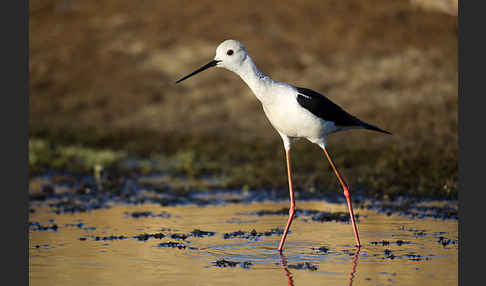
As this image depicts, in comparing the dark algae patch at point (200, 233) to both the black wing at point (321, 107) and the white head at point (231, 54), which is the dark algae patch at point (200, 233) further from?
the white head at point (231, 54)

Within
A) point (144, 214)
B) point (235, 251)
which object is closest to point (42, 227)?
point (144, 214)

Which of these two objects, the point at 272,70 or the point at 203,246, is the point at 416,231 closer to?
the point at 203,246

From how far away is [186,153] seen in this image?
50.3 feet

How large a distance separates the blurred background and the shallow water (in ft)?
6.84

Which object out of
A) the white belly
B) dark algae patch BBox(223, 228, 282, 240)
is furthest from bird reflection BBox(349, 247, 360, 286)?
the white belly

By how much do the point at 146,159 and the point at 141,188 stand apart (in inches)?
113

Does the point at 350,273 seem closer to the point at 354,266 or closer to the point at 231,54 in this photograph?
the point at 354,266

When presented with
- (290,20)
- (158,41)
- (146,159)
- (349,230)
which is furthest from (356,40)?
(349,230)

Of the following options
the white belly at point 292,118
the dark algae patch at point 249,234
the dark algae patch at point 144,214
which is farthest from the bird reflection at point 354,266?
the dark algae patch at point 144,214

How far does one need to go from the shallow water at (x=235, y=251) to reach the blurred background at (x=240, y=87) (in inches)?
82.1

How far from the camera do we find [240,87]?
2078 centimetres

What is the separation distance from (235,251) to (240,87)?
12.8m

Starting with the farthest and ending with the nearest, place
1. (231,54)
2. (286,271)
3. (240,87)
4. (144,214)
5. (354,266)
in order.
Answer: (240,87) → (144,214) → (231,54) → (354,266) → (286,271)

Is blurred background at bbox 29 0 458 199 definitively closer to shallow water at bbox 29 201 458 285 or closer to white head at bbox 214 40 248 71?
shallow water at bbox 29 201 458 285
